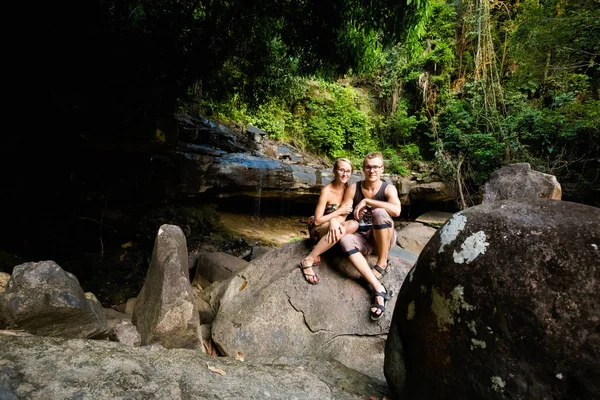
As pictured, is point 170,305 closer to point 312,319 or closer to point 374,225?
point 312,319

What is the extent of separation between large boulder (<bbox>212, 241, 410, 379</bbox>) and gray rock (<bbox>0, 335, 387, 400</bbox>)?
79 centimetres

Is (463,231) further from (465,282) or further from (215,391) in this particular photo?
(215,391)

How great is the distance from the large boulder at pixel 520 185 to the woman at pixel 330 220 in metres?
3.01

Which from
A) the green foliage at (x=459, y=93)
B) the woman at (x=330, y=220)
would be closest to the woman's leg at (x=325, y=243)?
the woman at (x=330, y=220)

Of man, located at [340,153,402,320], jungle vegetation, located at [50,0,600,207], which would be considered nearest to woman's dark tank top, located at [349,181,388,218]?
man, located at [340,153,402,320]

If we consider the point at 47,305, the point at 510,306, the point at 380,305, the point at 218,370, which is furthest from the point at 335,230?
the point at 47,305

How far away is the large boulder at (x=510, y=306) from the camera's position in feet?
3.49

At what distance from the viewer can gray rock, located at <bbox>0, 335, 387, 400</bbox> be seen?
1141 millimetres

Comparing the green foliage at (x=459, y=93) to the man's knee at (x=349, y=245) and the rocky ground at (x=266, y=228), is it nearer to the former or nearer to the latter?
the man's knee at (x=349, y=245)

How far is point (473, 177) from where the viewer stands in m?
10.4

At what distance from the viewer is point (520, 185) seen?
4.74m

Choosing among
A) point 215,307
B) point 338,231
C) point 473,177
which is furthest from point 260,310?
point 473,177

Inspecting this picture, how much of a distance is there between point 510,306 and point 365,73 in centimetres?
839

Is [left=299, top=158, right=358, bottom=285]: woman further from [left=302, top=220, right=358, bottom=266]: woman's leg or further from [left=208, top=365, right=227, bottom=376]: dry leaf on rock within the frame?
[left=208, top=365, right=227, bottom=376]: dry leaf on rock
